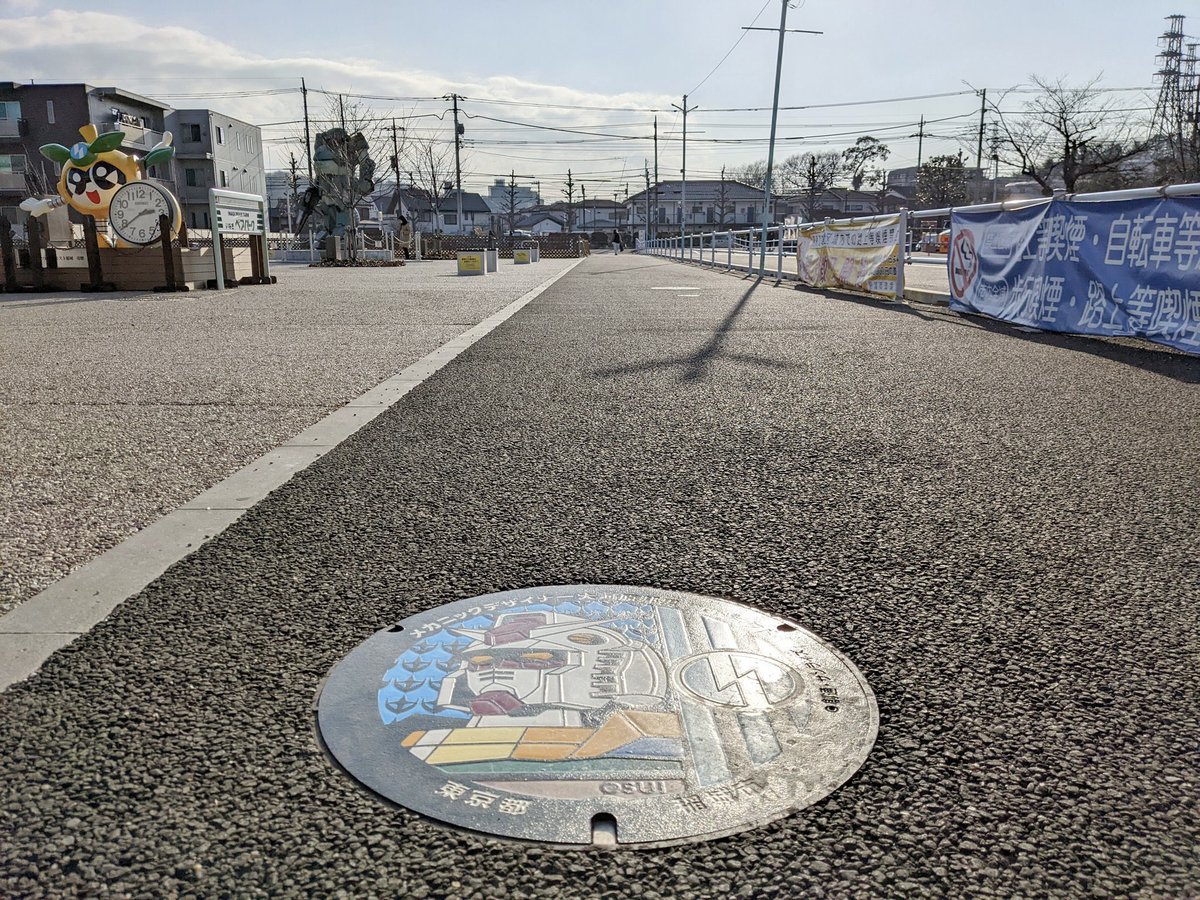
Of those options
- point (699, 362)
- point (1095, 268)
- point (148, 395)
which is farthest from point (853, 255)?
point (148, 395)

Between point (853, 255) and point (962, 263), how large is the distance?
403 centimetres

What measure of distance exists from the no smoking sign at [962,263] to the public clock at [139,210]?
1352cm

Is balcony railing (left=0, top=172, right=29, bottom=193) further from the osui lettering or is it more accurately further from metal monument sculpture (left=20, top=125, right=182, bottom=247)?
the osui lettering

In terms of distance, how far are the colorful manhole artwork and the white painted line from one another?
825 millimetres

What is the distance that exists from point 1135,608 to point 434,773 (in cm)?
203

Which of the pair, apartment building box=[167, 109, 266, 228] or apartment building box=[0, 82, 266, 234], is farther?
apartment building box=[167, 109, 266, 228]

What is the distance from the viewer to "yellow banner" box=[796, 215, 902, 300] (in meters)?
13.9

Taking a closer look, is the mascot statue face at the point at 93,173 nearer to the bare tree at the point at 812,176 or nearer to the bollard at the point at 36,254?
the bollard at the point at 36,254

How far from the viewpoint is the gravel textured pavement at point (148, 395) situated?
11.3 feet

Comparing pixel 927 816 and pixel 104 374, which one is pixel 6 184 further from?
pixel 927 816

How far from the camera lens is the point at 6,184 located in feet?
163

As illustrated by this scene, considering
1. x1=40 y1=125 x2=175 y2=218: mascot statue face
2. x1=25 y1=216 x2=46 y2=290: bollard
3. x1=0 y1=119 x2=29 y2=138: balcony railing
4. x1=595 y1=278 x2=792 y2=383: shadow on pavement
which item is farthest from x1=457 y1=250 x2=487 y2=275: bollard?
x1=0 y1=119 x2=29 y2=138: balcony railing

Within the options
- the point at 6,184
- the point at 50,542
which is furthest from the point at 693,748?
the point at 6,184

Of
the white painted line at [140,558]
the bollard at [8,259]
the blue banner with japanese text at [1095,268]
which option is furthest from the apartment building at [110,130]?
the white painted line at [140,558]
